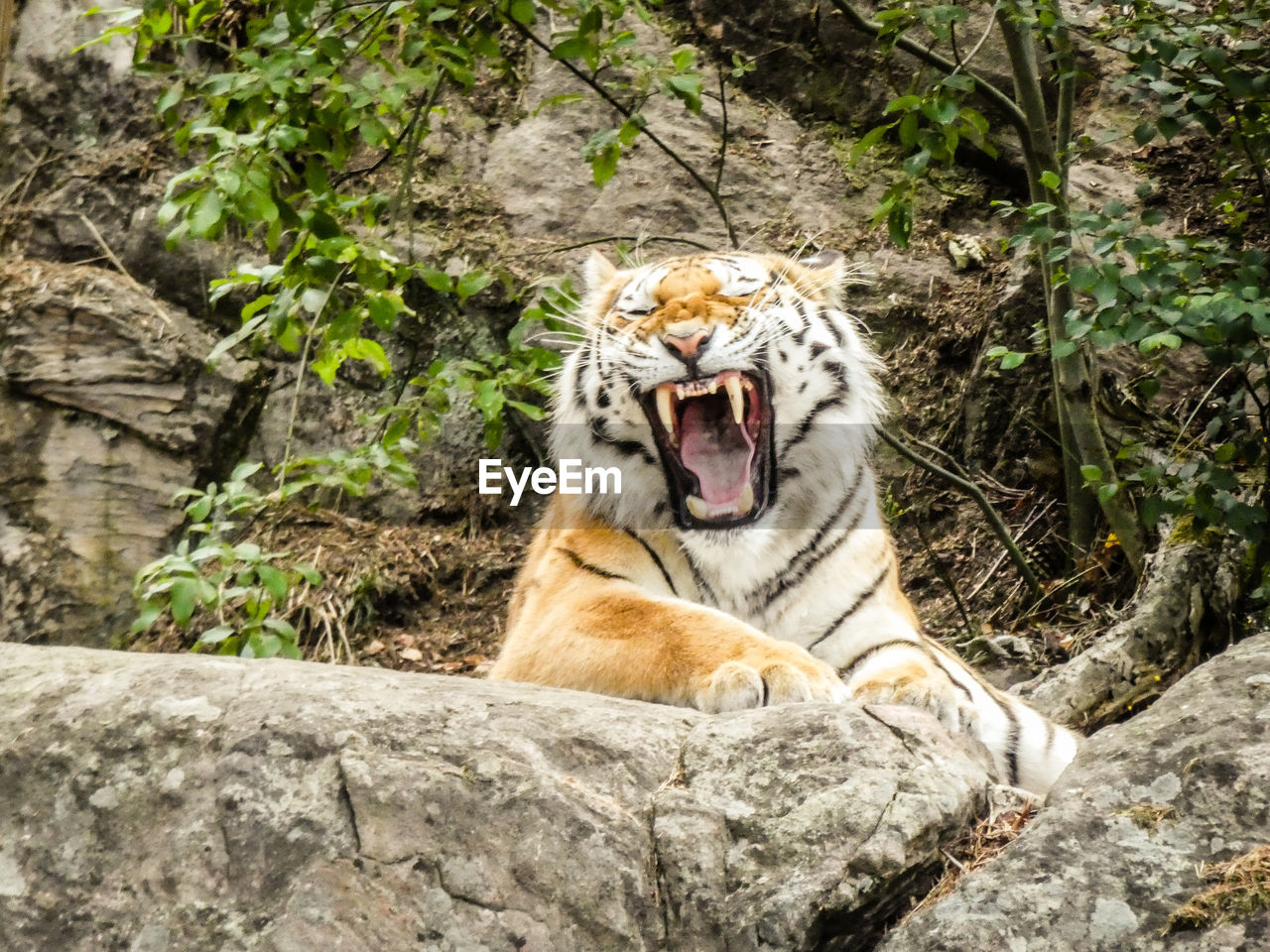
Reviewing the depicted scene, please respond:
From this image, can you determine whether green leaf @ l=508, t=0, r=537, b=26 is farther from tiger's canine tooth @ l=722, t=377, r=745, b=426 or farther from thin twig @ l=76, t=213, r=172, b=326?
thin twig @ l=76, t=213, r=172, b=326

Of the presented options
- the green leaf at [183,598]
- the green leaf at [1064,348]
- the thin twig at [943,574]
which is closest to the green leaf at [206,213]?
the green leaf at [183,598]

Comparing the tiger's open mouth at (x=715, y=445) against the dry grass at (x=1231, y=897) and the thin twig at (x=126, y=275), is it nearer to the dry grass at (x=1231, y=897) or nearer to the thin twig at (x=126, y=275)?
the dry grass at (x=1231, y=897)

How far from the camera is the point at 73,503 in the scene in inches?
254

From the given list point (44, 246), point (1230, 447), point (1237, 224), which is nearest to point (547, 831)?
point (1230, 447)

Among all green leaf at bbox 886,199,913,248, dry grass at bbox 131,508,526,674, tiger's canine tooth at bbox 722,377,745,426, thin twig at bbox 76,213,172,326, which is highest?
green leaf at bbox 886,199,913,248

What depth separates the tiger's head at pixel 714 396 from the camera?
3.54 m

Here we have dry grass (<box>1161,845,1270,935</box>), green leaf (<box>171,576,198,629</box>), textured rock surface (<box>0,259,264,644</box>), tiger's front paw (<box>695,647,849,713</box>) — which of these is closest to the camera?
dry grass (<box>1161,845,1270,935</box>)

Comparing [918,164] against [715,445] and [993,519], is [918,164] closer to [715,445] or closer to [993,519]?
[715,445]

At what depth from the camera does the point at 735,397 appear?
3.50m

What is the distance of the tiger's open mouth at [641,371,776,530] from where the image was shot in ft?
11.6

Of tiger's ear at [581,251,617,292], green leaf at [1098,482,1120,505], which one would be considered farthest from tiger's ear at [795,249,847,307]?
green leaf at [1098,482,1120,505]

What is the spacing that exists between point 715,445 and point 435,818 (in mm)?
1606

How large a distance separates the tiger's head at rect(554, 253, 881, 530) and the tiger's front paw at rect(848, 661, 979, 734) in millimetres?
707

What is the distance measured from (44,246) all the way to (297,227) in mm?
3320
